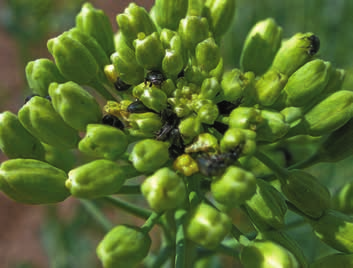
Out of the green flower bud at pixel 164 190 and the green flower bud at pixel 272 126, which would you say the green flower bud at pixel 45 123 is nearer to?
the green flower bud at pixel 164 190

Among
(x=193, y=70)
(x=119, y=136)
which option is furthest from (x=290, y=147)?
(x=119, y=136)

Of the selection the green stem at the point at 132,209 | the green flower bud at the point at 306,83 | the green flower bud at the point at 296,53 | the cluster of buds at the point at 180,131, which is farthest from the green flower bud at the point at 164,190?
the green flower bud at the point at 296,53

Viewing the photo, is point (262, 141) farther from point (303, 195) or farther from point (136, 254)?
point (136, 254)

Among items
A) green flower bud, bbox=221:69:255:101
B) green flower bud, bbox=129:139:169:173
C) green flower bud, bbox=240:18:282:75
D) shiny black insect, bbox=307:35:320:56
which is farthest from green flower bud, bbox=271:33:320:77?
green flower bud, bbox=129:139:169:173

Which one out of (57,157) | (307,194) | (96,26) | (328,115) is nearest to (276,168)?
(307,194)

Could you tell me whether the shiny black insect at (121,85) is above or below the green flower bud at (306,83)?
above

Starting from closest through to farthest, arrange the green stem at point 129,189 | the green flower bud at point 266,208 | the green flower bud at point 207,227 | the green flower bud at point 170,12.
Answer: the green flower bud at point 207,227 → the green flower bud at point 266,208 → the green stem at point 129,189 → the green flower bud at point 170,12

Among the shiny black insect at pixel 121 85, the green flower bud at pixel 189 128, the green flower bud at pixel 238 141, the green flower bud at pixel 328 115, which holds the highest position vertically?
the shiny black insect at pixel 121 85
